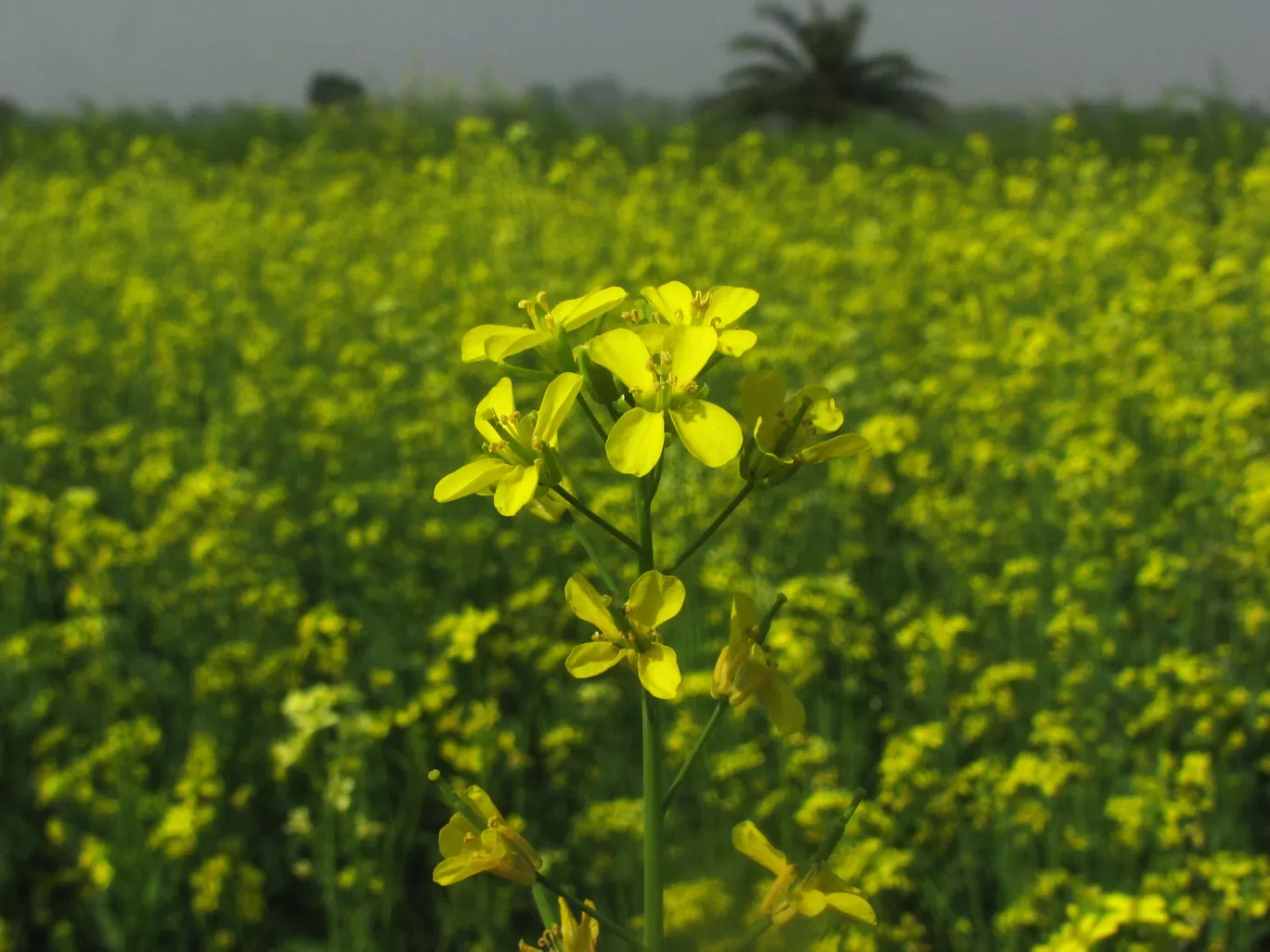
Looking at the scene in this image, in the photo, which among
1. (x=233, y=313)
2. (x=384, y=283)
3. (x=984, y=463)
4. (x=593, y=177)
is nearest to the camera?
(x=984, y=463)

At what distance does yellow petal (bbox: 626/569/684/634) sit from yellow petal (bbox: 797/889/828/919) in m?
0.30

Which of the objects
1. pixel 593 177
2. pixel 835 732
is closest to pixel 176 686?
pixel 835 732

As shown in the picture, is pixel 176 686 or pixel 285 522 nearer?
pixel 176 686

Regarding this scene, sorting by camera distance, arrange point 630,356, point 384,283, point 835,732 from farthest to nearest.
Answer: point 384,283 < point 835,732 < point 630,356

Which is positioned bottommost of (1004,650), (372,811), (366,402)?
(372,811)

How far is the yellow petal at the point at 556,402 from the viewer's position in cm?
95

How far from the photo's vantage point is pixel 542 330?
1043 mm

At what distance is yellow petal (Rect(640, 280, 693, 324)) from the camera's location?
42.3 inches

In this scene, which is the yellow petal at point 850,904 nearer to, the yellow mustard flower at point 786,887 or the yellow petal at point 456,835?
the yellow mustard flower at point 786,887

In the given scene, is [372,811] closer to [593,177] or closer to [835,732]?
[835,732]

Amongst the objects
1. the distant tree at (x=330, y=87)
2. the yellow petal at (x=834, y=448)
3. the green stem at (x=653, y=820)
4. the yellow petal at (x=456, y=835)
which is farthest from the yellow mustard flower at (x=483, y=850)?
the distant tree at (x=330, y=87)

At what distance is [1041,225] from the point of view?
22.2 ft

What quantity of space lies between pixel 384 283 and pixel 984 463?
13.7 ft

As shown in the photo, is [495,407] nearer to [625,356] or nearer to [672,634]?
[625,356]
